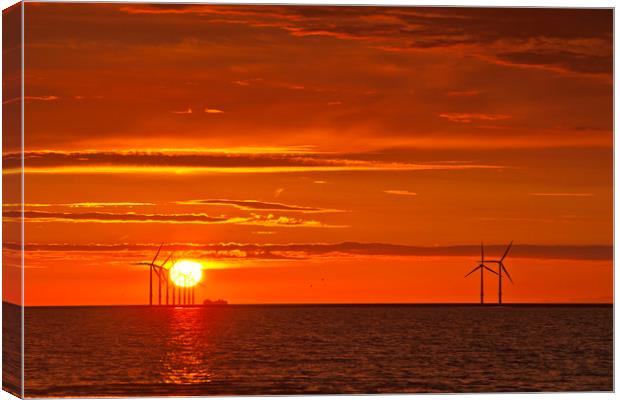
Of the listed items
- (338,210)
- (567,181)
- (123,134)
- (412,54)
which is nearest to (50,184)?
(123,134)

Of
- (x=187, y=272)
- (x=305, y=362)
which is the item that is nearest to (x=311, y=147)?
(x=187, y=272)

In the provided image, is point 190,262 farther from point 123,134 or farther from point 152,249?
point 123,134

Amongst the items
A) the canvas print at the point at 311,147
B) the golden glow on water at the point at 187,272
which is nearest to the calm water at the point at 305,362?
the canvas print at the point at 311,147

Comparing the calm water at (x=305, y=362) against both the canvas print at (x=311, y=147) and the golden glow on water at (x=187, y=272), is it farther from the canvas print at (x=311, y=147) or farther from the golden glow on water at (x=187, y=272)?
the golden glow on water at (x=187, y=272)

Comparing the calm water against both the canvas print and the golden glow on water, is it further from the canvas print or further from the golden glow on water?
the golden glow on water

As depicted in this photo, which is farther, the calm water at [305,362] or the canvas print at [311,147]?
the calm water at [305,362]
